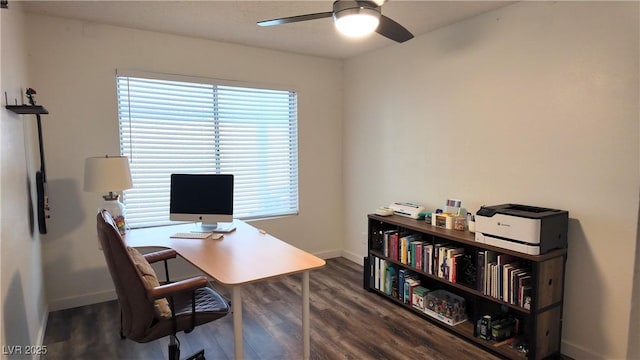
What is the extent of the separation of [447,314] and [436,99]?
188cm

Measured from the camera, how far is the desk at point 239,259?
1.96 m

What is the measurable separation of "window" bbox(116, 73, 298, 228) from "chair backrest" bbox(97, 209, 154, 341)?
1.81 m

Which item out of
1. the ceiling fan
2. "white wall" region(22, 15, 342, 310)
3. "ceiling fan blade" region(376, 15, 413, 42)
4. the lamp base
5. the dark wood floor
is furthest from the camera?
"white wall" region(22, 15, 342, 310)

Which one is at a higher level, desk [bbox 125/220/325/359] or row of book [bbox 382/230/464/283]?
desk [bbox 125/220/325/359]

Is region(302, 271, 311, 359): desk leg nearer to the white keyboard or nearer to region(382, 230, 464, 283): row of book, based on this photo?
the white keyboard

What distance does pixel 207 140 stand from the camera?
12.6 ft

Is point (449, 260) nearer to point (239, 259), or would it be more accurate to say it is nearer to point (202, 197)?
point (239, 259)

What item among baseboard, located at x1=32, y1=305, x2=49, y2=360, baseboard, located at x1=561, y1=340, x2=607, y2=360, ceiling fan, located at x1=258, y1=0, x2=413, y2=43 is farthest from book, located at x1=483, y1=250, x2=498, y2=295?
baseboard, located at x1=32, y1=305, x2=49, y2=360

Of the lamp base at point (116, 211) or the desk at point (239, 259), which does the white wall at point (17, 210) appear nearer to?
the lamp base at point (116, 211)

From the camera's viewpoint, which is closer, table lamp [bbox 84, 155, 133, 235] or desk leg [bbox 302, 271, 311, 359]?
desk leg [bbox 302, 271, 311, 359]

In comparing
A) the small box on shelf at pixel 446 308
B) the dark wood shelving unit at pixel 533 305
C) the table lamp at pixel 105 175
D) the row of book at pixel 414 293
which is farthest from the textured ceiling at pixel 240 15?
the small box on shelf at pixel 446 308

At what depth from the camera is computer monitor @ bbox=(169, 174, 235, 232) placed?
2.94m

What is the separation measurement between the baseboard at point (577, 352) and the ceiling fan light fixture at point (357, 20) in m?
2.47

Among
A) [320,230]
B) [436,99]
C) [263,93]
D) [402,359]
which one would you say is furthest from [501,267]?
[263,93]
